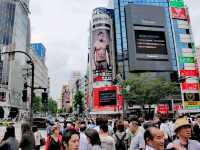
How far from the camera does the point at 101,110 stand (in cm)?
6900

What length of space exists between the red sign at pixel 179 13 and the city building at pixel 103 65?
1626cm

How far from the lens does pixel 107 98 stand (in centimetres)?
6862

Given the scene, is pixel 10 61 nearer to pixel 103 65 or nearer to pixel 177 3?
pixel 103 65

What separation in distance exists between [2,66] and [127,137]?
82.1m

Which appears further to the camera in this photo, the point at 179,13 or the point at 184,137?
the point at 179,13

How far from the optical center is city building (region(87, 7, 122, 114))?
6838 cm

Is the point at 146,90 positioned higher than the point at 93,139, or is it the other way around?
the point at 146,90

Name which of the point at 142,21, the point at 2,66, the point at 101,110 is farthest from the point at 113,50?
the point at 2,66

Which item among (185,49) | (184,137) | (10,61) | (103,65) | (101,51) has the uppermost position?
(10,61)

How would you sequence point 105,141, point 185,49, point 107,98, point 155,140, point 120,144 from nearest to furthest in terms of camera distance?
1. point 155,140
2. point 105,141
3. point 120,144
4. point 185,49
5. point 107,98

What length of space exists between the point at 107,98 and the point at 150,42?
53.6 feet

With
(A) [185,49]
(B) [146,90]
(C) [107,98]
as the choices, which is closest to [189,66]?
(A) [185,49]

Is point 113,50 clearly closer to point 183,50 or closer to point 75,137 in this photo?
point 183,50

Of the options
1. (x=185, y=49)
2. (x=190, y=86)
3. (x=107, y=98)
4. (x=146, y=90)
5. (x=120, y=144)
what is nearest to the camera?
(x=120, y=144)
